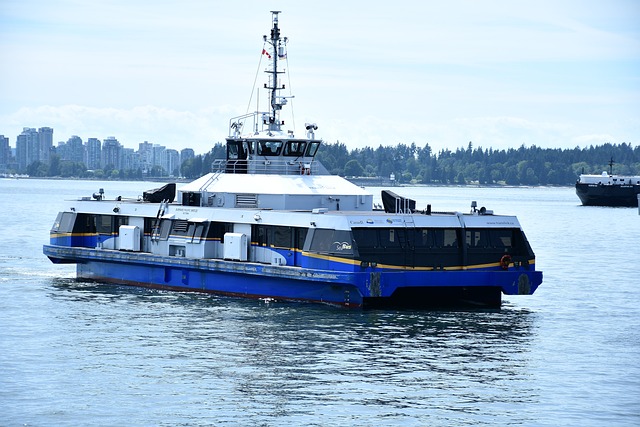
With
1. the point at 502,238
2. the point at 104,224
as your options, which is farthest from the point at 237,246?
the point at 502,238

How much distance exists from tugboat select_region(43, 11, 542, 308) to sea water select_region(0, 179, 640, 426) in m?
1.00

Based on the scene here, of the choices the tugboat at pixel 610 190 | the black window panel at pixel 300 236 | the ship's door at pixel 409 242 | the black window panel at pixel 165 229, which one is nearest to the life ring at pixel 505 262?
the ship's door at pixel 409 242

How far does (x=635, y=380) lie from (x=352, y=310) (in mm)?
12174

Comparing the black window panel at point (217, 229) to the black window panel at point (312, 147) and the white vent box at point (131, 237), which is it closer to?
the white vent box at point (131, 237)

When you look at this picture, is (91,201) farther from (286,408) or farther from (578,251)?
(578,251)

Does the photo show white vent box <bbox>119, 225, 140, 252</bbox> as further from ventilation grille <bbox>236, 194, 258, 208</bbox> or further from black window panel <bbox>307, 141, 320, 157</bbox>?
black window panel <bbox>307, 141, 320, 157</bbox>

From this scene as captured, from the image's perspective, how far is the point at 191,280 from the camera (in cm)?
4472

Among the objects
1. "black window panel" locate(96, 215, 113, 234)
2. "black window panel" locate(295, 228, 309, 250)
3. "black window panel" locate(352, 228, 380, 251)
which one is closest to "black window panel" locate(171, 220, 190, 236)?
"black window panel" locate(96, 215, 113, 234)

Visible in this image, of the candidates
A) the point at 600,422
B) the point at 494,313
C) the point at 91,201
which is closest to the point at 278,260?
A: the point at 494,313

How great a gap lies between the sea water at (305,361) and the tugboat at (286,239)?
39.3 inches

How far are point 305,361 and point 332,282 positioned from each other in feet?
24.6

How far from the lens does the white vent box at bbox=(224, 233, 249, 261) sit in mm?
42375

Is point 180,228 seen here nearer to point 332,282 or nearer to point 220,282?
point 220,282

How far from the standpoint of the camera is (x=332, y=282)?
3862cm
